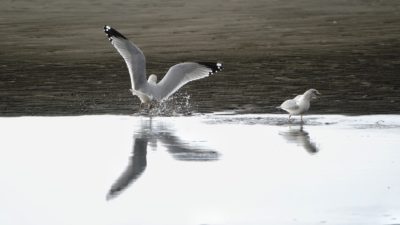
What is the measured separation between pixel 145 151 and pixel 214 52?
1266 centimetres

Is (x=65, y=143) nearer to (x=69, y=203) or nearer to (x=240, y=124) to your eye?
(x=240, y=124)

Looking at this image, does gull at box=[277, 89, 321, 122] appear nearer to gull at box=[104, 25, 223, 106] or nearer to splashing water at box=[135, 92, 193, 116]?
splashing water at box=[135, 92, 193, 116]

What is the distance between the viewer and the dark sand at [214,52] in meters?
17.1

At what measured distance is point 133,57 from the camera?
1584 cm

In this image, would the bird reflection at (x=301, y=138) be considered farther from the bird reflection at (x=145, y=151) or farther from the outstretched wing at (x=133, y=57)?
the outstretched wing at (x=133, y=57)

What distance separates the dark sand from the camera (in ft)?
56.2

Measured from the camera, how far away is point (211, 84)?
19594mm

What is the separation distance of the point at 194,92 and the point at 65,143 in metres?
6.00

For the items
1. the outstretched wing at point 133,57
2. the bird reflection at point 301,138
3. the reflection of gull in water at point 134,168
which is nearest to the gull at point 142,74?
the outstretched wing at point 133,57

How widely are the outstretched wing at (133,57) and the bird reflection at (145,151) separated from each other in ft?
4.37

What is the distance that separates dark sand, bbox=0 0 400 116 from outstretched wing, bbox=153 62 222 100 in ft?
1.53

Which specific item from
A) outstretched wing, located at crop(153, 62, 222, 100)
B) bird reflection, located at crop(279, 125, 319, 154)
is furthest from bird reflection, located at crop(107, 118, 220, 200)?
outstretched wing, located at crop(153, 62, 222, 100)

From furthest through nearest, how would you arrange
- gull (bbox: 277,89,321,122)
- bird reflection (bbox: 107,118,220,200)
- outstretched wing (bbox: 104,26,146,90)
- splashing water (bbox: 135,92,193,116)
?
splashing water (bbox: 135,92,193,116) → outstretched wing (bbox: 104,26,146,90) → gull (bbox: 277,89,321,122) → bird reflection (bbox: 107,118,220,200)

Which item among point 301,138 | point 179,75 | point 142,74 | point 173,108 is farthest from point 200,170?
point 173,108
